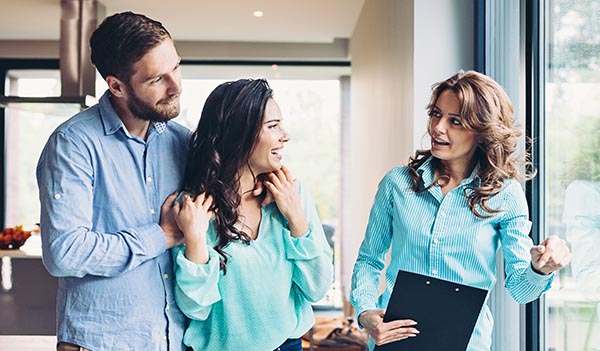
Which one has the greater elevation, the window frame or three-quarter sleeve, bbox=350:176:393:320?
the window frame

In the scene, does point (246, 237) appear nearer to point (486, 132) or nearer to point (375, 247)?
point (375, 247)

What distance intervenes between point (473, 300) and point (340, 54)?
6.02m

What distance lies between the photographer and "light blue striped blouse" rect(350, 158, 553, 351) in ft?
5.49

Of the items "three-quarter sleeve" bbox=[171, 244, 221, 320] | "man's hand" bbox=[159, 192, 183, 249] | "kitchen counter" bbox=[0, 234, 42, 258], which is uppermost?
"man's hand" bbox=[159, 192, 183, 249]

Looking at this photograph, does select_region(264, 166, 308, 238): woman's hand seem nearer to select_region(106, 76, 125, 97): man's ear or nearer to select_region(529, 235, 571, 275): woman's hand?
select_region(106, 76, 125, 97): man's ear

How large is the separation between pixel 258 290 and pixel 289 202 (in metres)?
0.21

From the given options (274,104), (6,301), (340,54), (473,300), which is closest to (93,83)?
(6,301)

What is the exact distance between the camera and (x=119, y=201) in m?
1.63

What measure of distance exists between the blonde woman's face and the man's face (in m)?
0.60

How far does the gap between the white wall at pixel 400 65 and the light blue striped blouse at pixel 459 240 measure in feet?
3.44

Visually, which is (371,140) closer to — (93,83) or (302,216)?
(93,83)

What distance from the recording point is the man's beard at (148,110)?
5.38 ft

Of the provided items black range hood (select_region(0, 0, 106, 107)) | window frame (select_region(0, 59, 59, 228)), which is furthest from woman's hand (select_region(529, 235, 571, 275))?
window frame (select_region(0, 59, 59, 228))

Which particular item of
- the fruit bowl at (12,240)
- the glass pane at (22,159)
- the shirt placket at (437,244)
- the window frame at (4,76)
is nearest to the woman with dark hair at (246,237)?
the shirt placket at (437,244)
